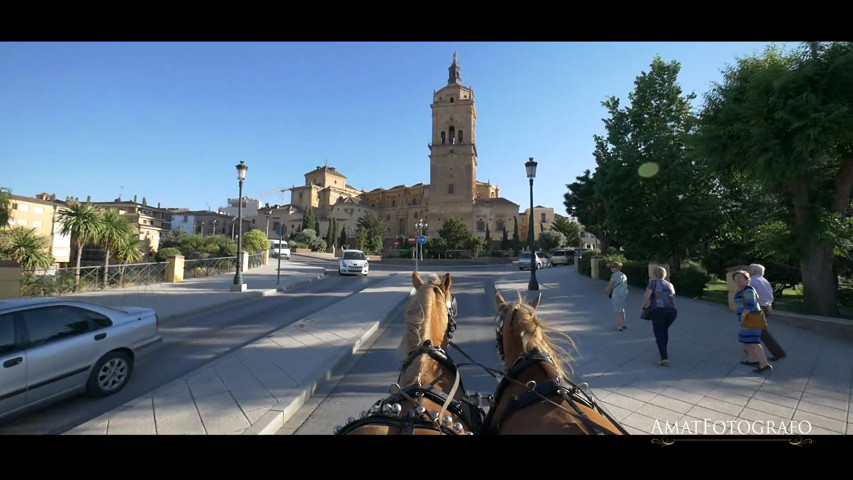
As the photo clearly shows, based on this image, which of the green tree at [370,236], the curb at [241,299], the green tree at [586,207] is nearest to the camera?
the curb at [241,299]

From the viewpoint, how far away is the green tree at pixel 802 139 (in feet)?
22.7

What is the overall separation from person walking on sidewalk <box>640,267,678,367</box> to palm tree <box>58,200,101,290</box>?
2051cm

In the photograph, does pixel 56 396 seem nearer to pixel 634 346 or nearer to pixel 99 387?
pixel 99 387

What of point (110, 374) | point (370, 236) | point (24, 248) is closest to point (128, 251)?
point (24, 248)

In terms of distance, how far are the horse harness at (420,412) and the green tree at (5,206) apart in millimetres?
22100

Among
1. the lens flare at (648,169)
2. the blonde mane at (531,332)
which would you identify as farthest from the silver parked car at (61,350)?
the lens flare at (648,169)

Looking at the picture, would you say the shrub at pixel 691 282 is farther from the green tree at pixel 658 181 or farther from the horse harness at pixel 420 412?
the horse harness at pixel 420 412

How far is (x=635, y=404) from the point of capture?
3881 millimetres

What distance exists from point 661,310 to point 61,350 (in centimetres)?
809

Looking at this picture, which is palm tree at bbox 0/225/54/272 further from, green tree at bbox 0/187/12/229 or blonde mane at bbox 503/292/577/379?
blonde mane at bbox 503/292/577/379

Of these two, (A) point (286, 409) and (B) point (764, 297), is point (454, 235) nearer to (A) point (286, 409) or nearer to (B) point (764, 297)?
(B) point (764, 297)

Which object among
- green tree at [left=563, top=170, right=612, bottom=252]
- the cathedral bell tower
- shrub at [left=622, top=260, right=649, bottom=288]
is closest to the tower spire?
the cathedral bell tower
